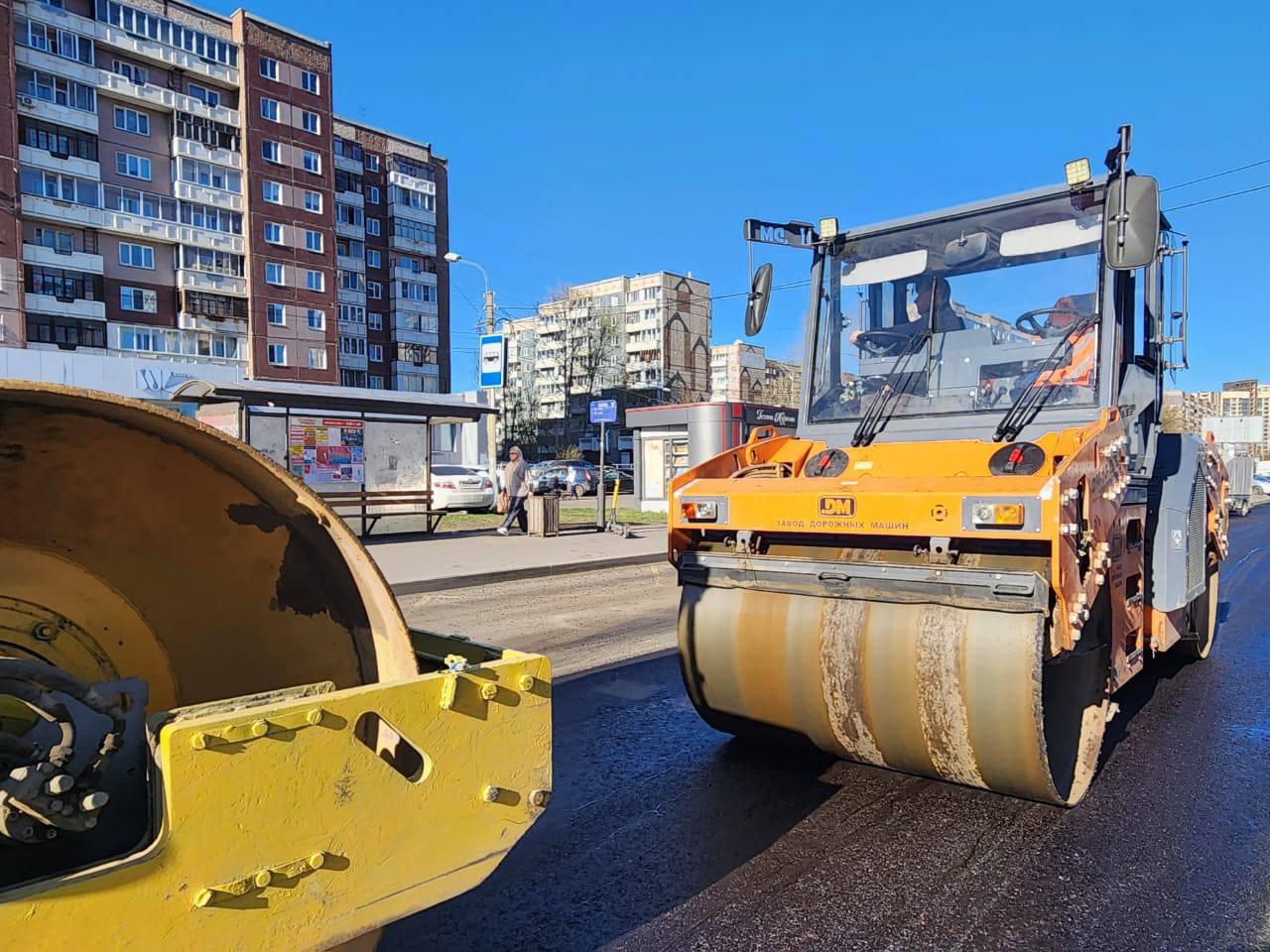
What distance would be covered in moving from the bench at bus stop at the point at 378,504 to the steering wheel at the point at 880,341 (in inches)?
444

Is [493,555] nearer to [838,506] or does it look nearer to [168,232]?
[838,506]

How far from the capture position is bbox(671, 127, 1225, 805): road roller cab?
3576 millimetres

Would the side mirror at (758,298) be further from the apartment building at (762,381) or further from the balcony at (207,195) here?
the balcony at (207,195)

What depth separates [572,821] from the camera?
12.7ft

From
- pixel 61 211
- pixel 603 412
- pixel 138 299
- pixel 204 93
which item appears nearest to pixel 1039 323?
pixel 603 412

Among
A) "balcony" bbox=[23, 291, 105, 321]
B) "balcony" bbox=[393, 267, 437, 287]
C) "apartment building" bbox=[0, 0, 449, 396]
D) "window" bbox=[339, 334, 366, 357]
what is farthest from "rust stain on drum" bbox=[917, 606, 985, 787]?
"balcony" bbox=[393, 267, 437, 287]

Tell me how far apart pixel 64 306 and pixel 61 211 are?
4.66m

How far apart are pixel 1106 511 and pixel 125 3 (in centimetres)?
5685

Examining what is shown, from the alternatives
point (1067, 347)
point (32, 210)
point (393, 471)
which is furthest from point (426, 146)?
point (1067, 347)

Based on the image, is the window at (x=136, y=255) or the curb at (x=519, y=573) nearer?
the curb at (x=519, y=573)

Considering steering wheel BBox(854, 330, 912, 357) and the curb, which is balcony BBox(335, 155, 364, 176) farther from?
steering wheel BBox(854, 330, 912, 357)

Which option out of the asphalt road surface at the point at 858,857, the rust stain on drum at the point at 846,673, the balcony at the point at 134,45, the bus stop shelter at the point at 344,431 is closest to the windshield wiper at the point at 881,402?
the rust stain on drum at the point at 846,673

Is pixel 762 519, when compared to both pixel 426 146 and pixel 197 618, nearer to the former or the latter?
pixel 197 618

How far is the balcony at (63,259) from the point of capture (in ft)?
142
